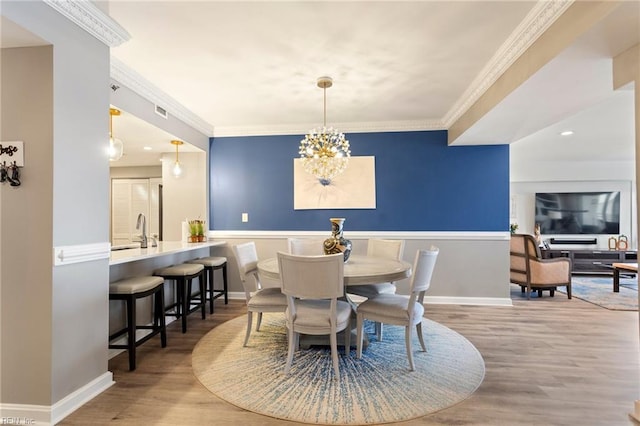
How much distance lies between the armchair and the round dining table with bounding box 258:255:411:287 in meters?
2.98

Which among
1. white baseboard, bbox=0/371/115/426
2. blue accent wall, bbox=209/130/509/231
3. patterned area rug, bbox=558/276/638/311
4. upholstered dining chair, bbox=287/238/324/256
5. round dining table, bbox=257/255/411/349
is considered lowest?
patterned area rug, bbox=558/276/638/311

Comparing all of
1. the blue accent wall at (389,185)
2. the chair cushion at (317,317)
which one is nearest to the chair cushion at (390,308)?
the chair cushion at (317,317)

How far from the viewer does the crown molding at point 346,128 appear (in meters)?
4.39

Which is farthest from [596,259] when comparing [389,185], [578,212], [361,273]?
[361,273]

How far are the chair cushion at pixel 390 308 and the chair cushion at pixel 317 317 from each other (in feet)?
0.59

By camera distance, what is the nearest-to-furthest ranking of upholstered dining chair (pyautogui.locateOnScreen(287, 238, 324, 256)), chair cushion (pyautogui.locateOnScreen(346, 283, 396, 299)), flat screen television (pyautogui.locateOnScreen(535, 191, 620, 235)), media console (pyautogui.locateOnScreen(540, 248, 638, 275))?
chair cushion (pyautogui.locateOnScreen(346, 283, 396, 299)), upholstered dining chair (pyautogui.locateOnScreen(287, 238, 324, 256)), media console (pyautogui.locateOnScreen(540, 248, 638, 275)), flat screen television (pyautogui.locateOnScreen(535, 191, 620, 235))

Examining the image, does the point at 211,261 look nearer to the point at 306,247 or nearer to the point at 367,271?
the point at 306,247

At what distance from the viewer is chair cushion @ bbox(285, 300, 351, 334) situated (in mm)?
2307

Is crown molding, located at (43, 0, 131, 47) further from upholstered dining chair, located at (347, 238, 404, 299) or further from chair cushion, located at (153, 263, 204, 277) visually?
upholstered dining chair, located at (347, 238, 404, 299)

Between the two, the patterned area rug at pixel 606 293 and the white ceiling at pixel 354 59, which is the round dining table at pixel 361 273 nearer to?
the white ceiling at pixel 354 59

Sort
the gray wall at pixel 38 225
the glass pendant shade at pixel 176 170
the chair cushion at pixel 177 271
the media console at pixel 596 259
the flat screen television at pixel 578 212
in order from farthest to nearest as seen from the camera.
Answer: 1. the flat screen television at pixel 578 212
2. the media console at pixel 596 259
3. the glass pendant shade at pixel 176 170
4. the chair cushion at pixel 177 271
5. the gray wall at pixel 38 225

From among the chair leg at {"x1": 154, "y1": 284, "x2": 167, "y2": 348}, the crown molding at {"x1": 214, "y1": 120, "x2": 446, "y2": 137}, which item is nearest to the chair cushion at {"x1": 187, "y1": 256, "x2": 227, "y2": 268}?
the chair leg at {"x1": 154, "y1": 284, "x2": 167, "y2": 348}

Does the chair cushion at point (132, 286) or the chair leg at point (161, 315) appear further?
the chair leg at point (161, 315)

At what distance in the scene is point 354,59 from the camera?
263cm
